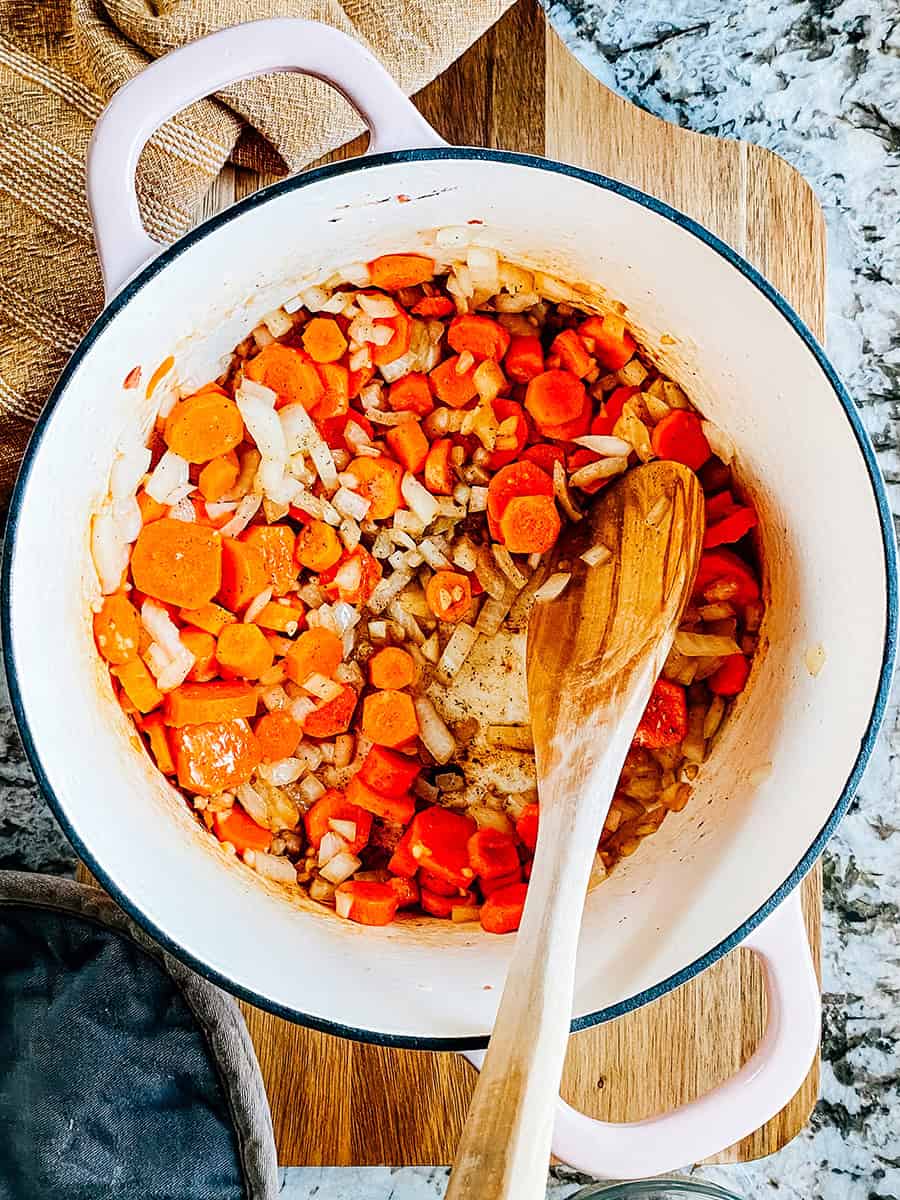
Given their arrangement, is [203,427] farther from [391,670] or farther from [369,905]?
[369,905]

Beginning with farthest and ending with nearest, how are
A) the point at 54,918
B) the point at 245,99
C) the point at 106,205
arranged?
the point at 54,918 < the point at 245,99 < the point at 106,205

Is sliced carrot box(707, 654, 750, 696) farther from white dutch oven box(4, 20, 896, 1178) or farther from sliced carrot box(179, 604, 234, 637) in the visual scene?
sliced carrot box(179, 604, 234, 637)

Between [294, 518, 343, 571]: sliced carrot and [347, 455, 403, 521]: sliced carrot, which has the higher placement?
[347, 455, 403, 521]: sliced carrot

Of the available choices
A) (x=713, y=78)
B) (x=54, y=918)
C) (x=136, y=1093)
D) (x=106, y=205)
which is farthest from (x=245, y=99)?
(x=136, y=1093)

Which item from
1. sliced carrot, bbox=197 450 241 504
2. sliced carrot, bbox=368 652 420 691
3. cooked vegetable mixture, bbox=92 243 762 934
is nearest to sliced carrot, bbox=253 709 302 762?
cooked vegetable mixture, bbox=92 243 762 934

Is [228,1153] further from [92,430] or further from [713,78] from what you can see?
[713,78]

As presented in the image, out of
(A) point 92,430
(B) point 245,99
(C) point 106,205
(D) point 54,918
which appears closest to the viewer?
(C) point 106,205
